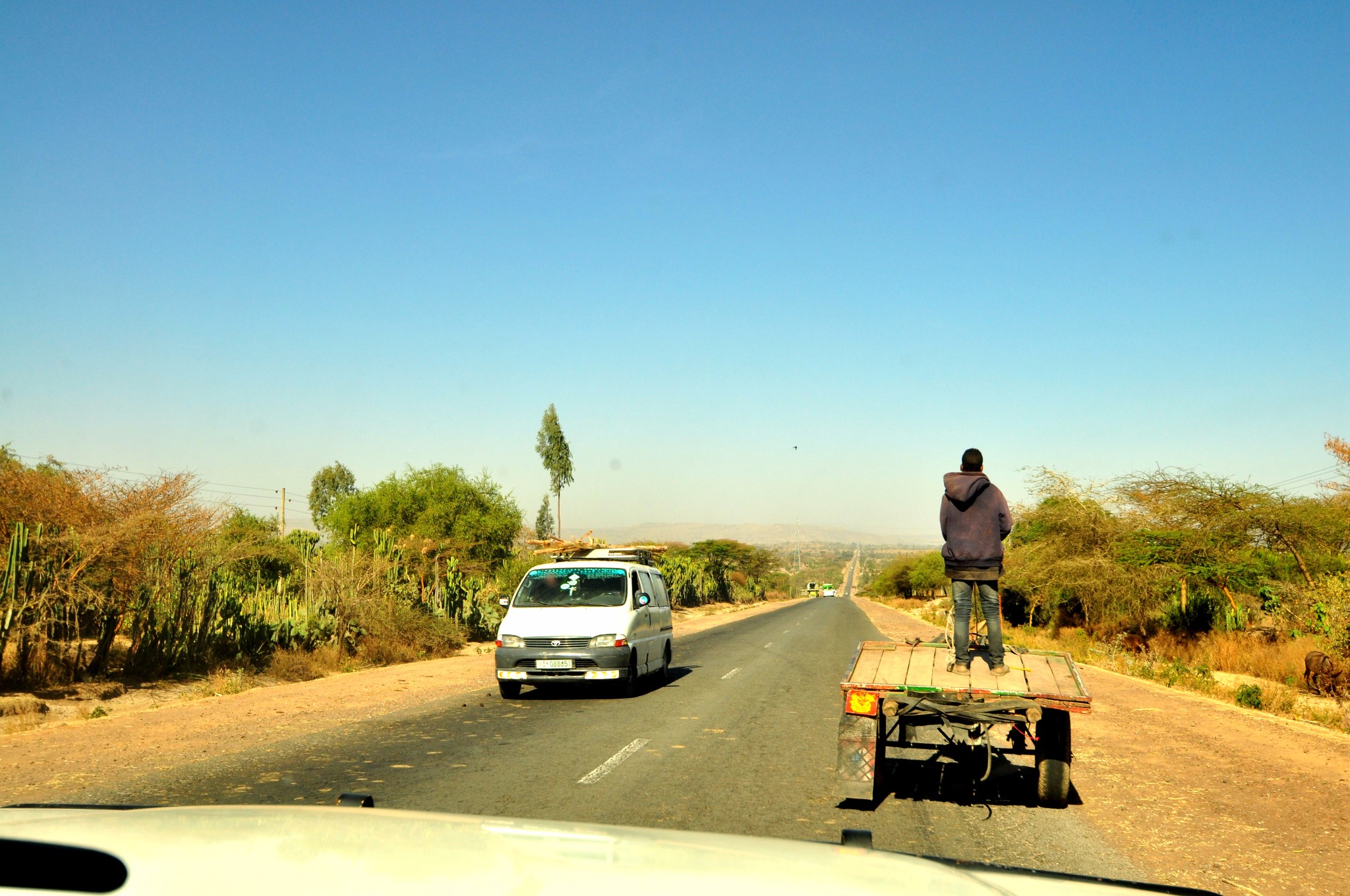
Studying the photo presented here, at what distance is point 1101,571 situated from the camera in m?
31.3

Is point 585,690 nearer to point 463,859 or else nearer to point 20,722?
point 20,722

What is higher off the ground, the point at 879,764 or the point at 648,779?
the point at 879,764

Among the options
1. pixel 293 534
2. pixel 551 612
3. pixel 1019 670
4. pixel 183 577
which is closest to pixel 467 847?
pixel 1019 670

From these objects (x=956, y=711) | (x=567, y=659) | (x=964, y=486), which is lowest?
(x=567, y=659)

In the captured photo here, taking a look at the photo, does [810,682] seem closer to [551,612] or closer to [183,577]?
[551,612]

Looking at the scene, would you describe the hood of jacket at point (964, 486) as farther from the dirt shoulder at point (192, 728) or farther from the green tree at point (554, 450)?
the green tree at point (554, 450)

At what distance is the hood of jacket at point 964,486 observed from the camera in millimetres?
8664

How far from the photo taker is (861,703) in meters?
7.59

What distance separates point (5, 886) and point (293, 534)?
1856 inches

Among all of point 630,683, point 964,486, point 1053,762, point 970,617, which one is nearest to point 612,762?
point 970,617

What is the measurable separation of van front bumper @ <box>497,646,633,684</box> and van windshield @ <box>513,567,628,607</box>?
1.10 metres

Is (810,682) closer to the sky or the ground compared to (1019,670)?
closer to the ground

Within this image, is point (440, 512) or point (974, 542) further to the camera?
point (440, 512)

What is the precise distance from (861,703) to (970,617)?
5.72 feet
